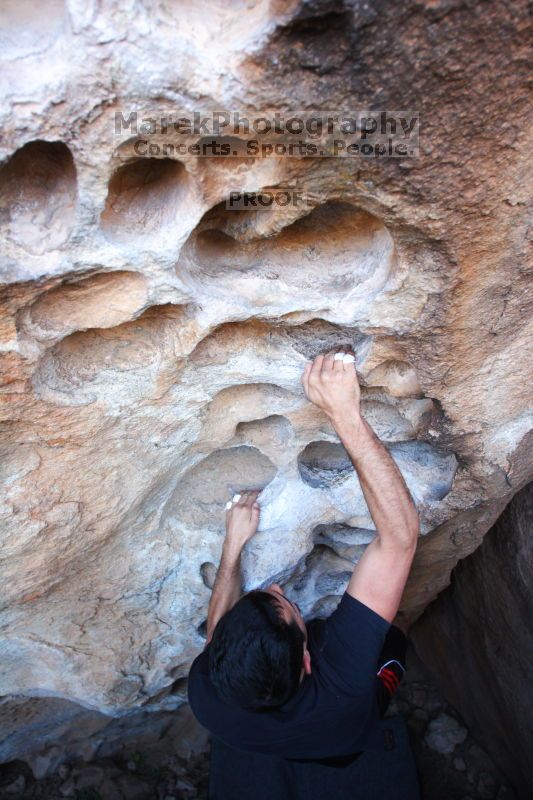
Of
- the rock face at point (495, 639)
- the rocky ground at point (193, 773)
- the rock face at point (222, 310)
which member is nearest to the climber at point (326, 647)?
the rock face at point (222, 310)

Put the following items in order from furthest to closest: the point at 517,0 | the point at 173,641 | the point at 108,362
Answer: the point at 173,641
the point at 108,362
the point at 517,0

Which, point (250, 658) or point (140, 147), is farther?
point (250, 658)

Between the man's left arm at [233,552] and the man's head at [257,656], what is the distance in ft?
0.62

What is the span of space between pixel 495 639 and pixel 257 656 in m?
0.95

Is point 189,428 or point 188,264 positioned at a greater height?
point 188,264

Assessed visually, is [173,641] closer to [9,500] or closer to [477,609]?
A: [9,500]

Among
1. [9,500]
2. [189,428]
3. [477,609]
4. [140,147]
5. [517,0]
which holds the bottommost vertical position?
[477,609]

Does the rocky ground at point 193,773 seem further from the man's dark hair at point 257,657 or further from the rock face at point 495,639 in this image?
the man's dark hair at point 257,657

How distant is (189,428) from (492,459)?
64 centimetres

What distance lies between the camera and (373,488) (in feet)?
3.95

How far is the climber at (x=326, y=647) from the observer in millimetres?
1177

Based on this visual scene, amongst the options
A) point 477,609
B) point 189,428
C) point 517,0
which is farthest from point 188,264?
point 477,609

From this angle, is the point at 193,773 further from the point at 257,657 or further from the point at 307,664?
the point at 257,657

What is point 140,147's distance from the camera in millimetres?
770
